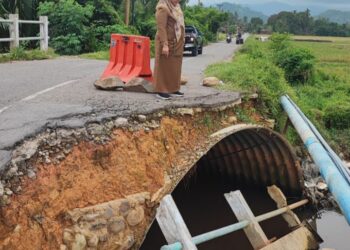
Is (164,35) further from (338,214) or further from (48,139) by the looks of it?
(338,214)

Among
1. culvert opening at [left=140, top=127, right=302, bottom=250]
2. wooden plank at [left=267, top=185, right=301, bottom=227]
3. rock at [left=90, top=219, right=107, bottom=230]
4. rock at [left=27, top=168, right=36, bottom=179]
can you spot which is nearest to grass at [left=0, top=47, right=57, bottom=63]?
culvert opening at [left=140, top=127, right=302, bottom=250]

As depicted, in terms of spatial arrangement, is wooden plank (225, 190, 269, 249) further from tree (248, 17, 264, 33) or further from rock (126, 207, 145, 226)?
tree (248, 17, 264, 33)

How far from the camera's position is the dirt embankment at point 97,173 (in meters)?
4.71

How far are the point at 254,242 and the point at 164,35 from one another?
140 inches

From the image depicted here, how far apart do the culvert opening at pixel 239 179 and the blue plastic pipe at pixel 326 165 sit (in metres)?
0.64

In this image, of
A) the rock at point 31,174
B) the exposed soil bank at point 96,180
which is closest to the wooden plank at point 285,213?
the exposed soil bank at point 96,180

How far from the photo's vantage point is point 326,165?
6379mm

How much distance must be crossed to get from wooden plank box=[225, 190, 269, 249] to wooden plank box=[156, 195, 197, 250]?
1.36m

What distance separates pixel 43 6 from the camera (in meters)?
18.8

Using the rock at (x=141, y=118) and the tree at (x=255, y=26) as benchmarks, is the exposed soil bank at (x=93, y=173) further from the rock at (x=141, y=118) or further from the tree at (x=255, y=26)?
the tree at (x=255, y=26)

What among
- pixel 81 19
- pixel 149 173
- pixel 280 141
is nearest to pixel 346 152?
pixel 280 141

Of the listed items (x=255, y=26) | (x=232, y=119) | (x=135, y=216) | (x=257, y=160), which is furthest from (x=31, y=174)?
(x=255, y=26)

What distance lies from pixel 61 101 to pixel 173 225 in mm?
3438

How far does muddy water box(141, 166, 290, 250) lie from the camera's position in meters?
8.19
